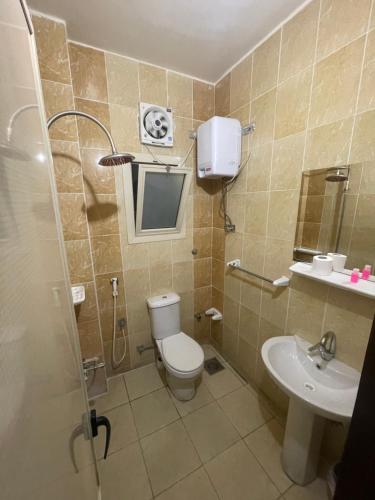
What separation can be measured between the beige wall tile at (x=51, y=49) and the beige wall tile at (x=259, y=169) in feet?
4.30

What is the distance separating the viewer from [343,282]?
3.21 feet

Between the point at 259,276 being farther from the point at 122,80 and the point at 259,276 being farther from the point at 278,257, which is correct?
the point at 122,80

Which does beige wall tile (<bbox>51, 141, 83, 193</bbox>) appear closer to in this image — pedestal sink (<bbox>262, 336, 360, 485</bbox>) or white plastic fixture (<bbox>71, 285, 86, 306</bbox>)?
white plastic fixture (<bbox>71, 285, 86, 306</bbox>)

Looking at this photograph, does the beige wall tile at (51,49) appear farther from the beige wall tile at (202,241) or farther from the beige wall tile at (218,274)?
the beige wall tile at (218,274)

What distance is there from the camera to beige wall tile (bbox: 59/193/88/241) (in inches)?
52.4

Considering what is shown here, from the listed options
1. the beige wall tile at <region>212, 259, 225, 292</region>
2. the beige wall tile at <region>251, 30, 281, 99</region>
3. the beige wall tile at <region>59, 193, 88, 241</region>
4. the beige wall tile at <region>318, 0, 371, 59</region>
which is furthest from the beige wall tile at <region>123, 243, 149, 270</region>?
the beige wall tile at <region>318, 0, 371, 59</region>

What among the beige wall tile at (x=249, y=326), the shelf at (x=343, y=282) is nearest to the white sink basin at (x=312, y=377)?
the beige wall tile at (x=249, y=326)

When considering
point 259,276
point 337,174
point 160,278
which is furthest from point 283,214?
point 160,278

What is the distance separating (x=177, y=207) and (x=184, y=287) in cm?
79

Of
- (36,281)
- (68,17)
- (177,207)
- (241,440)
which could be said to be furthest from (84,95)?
(241,440)

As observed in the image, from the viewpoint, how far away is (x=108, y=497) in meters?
1.11

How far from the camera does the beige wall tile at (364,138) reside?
0.92 metres

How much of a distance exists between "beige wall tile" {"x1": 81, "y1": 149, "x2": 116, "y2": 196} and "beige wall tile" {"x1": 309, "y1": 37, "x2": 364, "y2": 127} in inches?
53.4

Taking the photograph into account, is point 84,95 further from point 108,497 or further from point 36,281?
point 108,497
